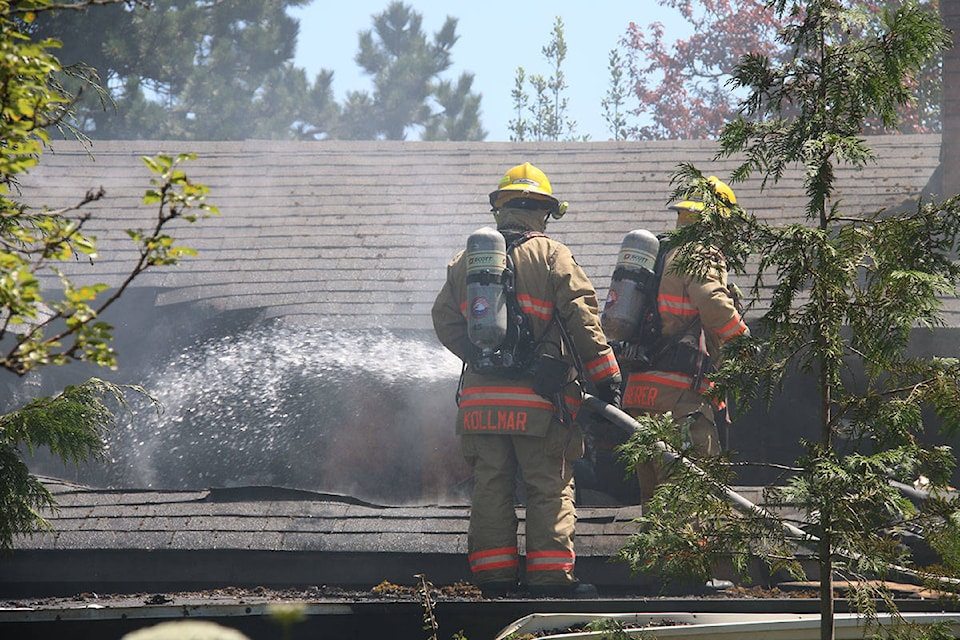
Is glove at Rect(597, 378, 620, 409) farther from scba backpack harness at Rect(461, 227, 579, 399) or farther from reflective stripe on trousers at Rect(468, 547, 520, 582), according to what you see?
reflective stripe on trousers at Rect(468, 547, 520, 582)

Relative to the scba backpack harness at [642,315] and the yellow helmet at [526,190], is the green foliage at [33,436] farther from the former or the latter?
the scba backpack harness at [642,315]

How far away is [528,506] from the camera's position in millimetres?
5668

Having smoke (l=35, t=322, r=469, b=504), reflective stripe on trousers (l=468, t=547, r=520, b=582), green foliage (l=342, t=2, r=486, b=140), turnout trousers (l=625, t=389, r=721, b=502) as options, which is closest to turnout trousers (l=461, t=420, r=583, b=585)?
reflective stripe on trousers (l=468, t=547, r=520, b=582)

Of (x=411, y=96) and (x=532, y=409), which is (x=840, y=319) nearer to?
(x=532, y=409)

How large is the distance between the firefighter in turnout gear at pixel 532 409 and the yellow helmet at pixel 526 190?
271 millimetres

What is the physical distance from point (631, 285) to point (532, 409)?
1.01 meters

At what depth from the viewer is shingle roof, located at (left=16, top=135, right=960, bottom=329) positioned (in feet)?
26.8

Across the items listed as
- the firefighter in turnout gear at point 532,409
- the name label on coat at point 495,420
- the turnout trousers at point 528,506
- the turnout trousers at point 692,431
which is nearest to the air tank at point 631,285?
the firefighter in turnout gear at point 532,409

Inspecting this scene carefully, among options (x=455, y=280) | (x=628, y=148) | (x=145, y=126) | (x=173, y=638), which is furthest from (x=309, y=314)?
(x=145, y=126)

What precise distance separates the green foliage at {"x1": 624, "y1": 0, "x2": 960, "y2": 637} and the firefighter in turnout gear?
1.99 m

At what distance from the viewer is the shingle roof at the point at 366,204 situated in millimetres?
8172

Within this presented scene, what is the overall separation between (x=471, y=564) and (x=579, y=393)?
102cm

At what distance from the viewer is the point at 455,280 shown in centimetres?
618

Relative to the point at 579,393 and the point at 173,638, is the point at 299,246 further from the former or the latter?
the point at 173,638
